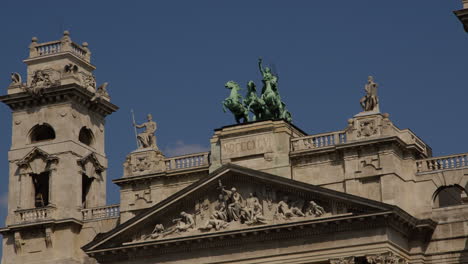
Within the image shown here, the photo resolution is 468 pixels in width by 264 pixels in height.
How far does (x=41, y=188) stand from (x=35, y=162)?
1827 millimetres

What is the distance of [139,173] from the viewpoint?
7262 centimetres

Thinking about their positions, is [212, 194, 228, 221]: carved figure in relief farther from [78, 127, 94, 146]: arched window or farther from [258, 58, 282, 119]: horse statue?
[78, 127, 94, 146]: arched window

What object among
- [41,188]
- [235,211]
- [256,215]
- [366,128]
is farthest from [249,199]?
[41,188]

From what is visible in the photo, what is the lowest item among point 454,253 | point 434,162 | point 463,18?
point 454,253

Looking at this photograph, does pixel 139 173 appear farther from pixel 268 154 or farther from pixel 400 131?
pixel 400 131

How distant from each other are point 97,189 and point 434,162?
21.0 meters

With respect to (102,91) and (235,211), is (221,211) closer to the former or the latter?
(235,211)

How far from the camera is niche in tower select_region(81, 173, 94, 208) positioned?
78.1 metres

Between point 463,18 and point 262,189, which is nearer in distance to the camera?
point 463,18

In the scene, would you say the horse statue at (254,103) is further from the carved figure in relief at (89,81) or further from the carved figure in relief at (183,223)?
the carved figure in relief at (89,81)

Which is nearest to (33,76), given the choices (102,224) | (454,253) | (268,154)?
(102,224)

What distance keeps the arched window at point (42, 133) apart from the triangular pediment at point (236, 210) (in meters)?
10.3

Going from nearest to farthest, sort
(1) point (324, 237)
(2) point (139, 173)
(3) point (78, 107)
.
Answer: (1) point (324, 237)
(2) point (139, 173)
(3) point (78, 107)

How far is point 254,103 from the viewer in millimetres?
71062
